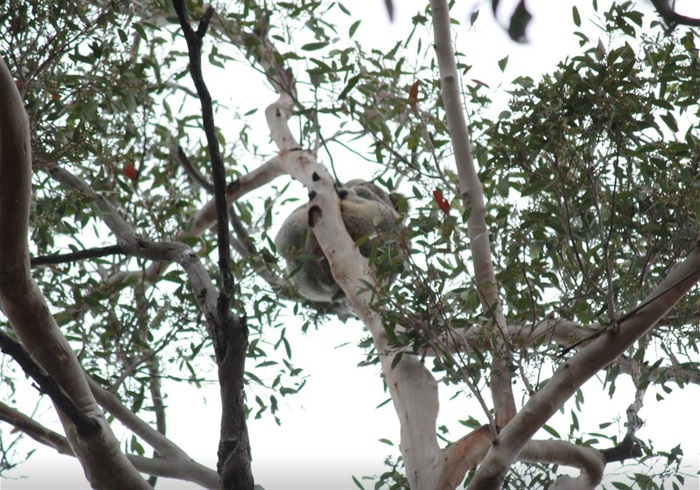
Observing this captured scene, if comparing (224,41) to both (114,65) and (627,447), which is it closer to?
(114,65)

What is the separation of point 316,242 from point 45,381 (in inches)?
57.0

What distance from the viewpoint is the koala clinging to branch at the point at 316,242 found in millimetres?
2453

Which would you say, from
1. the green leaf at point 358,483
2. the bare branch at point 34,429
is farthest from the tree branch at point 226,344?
the green leaf at point 358,483

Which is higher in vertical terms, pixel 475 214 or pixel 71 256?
pixel 475 214

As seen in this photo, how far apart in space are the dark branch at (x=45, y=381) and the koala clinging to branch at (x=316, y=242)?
1.14 m

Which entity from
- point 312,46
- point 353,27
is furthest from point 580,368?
point 353,27

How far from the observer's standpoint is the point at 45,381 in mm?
1186

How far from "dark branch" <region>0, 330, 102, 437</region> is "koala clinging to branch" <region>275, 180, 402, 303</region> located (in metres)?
1.14

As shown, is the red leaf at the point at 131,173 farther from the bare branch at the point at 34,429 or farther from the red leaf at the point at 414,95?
the bare branch at the point at 34,429

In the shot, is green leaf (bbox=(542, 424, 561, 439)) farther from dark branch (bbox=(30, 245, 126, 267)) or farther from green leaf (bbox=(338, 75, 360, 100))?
dark branch (bbox=(30, 245, 126, 267))

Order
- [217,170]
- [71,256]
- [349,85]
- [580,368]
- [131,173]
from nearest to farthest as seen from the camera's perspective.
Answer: [217,170]
[580,368]
[71,256]
[349,85]
[131,173]

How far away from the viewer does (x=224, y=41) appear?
3.02 meters

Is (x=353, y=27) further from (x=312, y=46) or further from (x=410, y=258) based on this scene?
(x=410, y=258)

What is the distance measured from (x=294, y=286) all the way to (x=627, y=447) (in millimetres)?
1185
